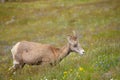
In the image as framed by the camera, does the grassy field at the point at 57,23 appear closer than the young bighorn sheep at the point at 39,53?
No

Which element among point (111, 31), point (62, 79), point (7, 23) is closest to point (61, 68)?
point (62, 79)

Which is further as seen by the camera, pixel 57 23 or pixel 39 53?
pixel 57 23

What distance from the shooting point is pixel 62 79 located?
10.9 metres

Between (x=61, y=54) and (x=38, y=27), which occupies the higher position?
(x=61, y=54)

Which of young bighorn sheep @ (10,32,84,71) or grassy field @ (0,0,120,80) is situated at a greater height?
young bighorn sheep @ (10,32,84,71)

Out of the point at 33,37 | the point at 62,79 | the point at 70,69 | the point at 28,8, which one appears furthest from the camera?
the point at 28,8

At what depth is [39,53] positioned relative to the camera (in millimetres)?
14570

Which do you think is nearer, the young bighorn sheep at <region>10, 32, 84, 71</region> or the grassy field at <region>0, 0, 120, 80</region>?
the young bighorn sheep at <region>10, 32, 84, 71</region>

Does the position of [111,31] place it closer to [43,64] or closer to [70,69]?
[43,64]

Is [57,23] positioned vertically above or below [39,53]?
below

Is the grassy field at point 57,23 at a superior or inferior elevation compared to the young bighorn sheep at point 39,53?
inferior

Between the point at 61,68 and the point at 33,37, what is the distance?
24.1 meters

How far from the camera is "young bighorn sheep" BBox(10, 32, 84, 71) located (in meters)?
14.5

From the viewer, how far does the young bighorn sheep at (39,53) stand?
14.5 meters
